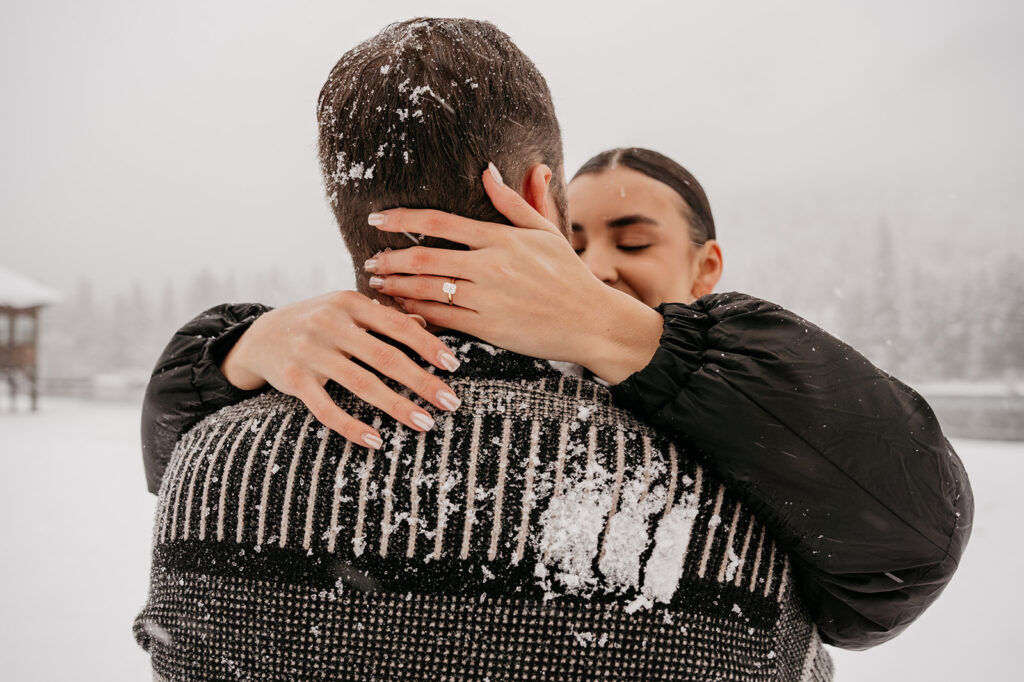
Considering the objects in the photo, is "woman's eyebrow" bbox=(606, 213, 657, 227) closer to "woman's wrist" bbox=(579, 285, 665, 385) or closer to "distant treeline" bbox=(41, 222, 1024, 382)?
"woman's wrist" bbox=(579, 285, 665, 385)

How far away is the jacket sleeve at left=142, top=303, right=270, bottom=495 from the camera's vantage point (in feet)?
4.10

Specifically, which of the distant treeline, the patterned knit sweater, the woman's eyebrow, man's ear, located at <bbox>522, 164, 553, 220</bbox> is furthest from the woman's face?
the distant treeline

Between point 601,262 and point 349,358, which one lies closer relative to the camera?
point 349,358

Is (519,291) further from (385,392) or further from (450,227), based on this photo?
(385,392)

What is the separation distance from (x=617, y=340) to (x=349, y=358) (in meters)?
0.44

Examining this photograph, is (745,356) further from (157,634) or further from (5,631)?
(5,631)

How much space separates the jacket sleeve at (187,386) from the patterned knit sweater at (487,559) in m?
0.32

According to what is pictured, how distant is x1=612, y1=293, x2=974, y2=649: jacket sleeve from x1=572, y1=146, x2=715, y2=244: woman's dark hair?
1.39 m

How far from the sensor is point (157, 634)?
1042mm

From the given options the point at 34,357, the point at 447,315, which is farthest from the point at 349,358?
the point at 34,357

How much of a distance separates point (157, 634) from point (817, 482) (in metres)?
1.05

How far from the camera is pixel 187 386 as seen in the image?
128cm

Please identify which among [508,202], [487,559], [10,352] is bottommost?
[10,352]

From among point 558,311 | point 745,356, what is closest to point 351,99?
point 558,311
